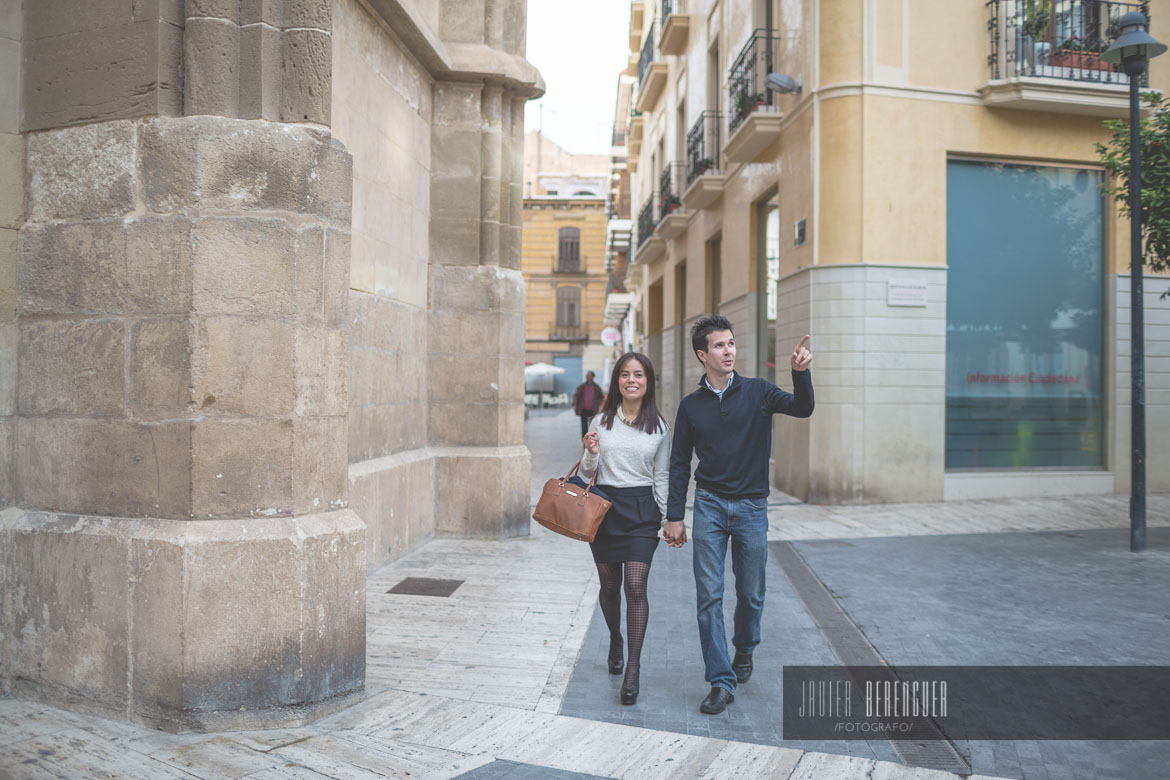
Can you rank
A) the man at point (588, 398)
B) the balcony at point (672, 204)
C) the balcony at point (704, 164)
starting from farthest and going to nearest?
the balcony at point (672, 204) < the man at point (588, 398) < the balcony at point (704, 164)

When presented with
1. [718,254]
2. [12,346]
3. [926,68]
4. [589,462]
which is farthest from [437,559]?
[718,254]

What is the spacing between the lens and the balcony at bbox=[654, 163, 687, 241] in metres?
21.7

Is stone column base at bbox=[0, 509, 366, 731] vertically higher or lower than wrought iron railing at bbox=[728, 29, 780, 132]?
lower

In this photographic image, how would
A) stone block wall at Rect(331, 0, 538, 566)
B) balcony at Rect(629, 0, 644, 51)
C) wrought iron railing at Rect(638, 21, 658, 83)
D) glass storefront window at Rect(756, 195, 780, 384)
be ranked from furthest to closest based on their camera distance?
balcony at Rect(629, 0, 644, 51) < wrought iron railing at Rect(638, 21, 658, 83) < glass storefront window at Rect(756, 195, 780, 384) < stone block wall at Rect(331, 0, 538, 566)

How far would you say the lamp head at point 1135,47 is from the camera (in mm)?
8555

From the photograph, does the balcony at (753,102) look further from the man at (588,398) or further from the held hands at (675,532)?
the held hands at (675,532)

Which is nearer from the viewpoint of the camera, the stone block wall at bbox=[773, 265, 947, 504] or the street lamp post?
the street lamp post

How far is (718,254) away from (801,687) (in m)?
15.5

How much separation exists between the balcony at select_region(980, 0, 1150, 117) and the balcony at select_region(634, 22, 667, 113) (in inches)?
489

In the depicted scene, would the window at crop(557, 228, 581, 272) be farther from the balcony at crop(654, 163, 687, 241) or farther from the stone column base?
the stone column base

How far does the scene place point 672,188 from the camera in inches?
893

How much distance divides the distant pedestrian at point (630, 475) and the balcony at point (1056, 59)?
9.75 metres

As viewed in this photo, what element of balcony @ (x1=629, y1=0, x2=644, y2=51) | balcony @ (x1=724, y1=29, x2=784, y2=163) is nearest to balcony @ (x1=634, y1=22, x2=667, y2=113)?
balcony @ (x1=629, y1=0, x2=644, y2=51)

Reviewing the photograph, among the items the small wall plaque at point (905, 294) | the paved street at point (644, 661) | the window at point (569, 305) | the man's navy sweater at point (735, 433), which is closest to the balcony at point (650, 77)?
the small wall plaque at point (905, 294)
